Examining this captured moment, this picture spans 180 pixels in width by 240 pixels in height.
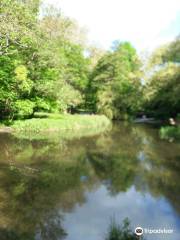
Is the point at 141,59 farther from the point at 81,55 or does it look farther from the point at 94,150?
the point at 94,150

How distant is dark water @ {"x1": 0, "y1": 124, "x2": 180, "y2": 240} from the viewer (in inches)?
335

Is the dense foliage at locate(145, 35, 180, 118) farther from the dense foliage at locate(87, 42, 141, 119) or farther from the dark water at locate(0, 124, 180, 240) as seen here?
the dark water at locate(0, 124, 180, 240)

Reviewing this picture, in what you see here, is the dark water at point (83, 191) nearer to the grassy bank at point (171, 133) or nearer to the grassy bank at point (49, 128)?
the grassy bank at point (171, 133)

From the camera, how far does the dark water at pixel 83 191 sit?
8.50 meters

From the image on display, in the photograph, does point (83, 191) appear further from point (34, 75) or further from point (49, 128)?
point (34, 75)

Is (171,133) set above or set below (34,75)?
below

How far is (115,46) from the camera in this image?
59.9 metres

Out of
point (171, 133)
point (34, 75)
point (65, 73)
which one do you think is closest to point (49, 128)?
point (34, 75)

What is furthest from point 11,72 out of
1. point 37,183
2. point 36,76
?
point 37,183

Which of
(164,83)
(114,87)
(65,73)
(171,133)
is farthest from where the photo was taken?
(114,87)

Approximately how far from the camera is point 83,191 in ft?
38.5

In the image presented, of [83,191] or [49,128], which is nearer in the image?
[83,191]

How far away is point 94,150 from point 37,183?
8518 millimetres

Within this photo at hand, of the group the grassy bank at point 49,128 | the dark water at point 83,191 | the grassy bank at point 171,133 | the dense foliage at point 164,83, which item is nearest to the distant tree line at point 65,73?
the dense foliage at point 164,83
